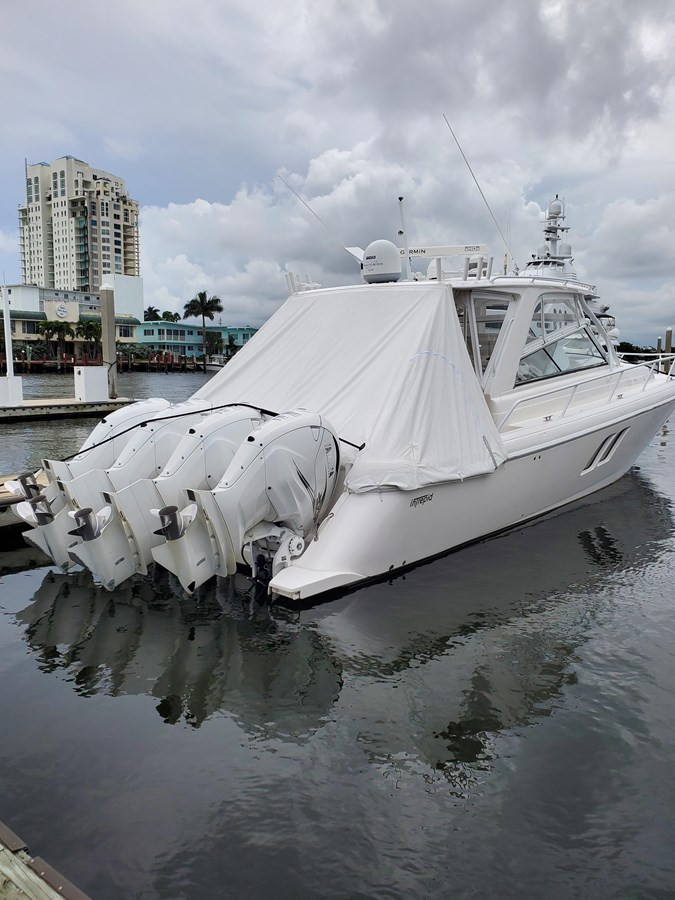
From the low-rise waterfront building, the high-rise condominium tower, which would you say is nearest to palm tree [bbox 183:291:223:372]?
the low-rise waterfront building

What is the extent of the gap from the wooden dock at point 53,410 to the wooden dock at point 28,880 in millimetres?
18663

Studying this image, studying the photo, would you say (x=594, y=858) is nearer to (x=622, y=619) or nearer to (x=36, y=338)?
(x=622, y=619)

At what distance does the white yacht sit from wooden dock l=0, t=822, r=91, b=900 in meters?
2.71

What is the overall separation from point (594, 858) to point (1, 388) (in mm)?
20836

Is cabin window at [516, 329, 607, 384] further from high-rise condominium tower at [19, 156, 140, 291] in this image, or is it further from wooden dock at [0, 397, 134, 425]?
high-rise condominium tower at [19, 156, 140, 291]

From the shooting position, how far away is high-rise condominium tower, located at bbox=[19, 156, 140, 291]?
4879 inches

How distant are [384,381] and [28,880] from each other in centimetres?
490

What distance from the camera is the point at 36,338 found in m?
79.2

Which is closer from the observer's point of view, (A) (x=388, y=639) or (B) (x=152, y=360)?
(A) (x=388, y=639)

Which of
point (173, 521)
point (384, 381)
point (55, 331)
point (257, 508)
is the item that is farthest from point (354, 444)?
point (55, 331)

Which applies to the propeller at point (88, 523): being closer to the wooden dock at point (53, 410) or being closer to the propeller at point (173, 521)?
the propeller at point (173, 521)

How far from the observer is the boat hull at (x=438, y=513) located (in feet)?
17.3

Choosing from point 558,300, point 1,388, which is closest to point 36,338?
point 1,388

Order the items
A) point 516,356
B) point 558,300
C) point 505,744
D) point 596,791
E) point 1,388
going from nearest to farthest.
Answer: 1. point 596,791
2. point 505,744
3. point 516,356
4. point 558,300
5. point 1,388
